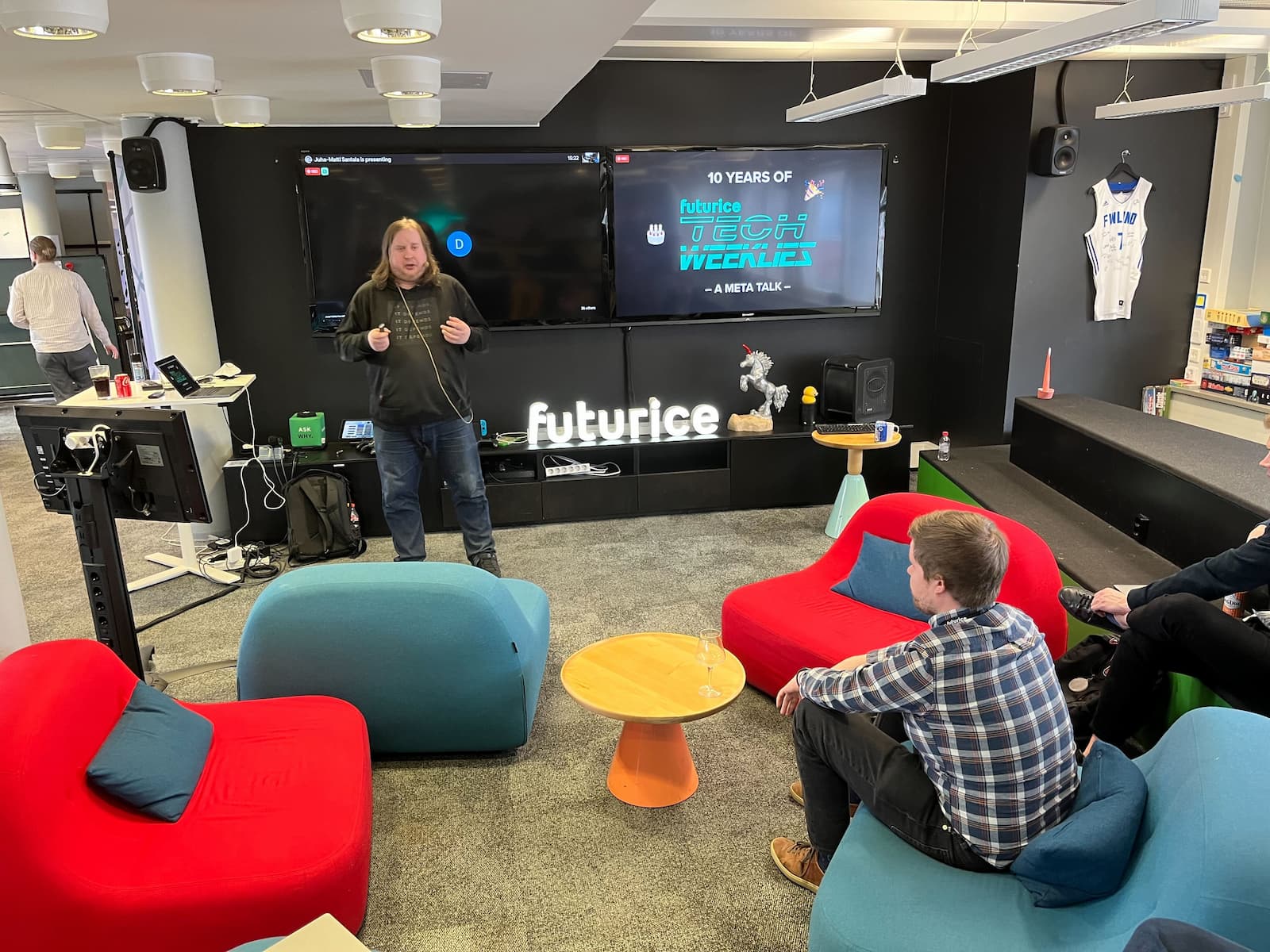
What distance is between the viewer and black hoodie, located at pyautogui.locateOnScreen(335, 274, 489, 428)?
4363 millimetres

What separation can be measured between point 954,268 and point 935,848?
15.6ft

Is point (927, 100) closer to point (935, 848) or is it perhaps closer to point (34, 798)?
point (935, 848)

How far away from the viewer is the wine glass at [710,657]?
9.07 ft

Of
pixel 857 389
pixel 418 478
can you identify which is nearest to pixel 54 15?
pixel 418 478

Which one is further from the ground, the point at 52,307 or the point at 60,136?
the point at 60,136

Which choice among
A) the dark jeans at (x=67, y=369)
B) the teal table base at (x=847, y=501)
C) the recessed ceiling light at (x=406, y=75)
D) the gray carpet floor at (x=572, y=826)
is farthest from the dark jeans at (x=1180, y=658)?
Answer: the dark jeans at (x=67, y=369)

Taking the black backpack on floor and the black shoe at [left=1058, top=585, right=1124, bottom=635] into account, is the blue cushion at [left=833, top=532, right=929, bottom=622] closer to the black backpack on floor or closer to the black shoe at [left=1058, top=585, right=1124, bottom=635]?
the black shoe at [left=1058, top=585, right=1124, bottom=635]

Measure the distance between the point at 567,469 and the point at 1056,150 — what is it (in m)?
3.34

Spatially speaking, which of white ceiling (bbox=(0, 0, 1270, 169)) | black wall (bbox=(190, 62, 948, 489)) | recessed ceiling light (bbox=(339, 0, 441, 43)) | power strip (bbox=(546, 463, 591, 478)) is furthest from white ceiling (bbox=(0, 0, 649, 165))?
power strip (bbox=(546, 463, 591, 478))

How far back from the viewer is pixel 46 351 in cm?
745

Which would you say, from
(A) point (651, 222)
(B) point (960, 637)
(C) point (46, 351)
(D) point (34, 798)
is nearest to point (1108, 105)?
(A) point (651, 222)

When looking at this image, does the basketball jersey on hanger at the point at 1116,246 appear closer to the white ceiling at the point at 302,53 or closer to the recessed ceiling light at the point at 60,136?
the white ceiling at the point at 302,53

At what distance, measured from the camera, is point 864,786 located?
7.22 feet

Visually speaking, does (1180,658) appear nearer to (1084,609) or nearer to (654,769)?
(1084,609)
